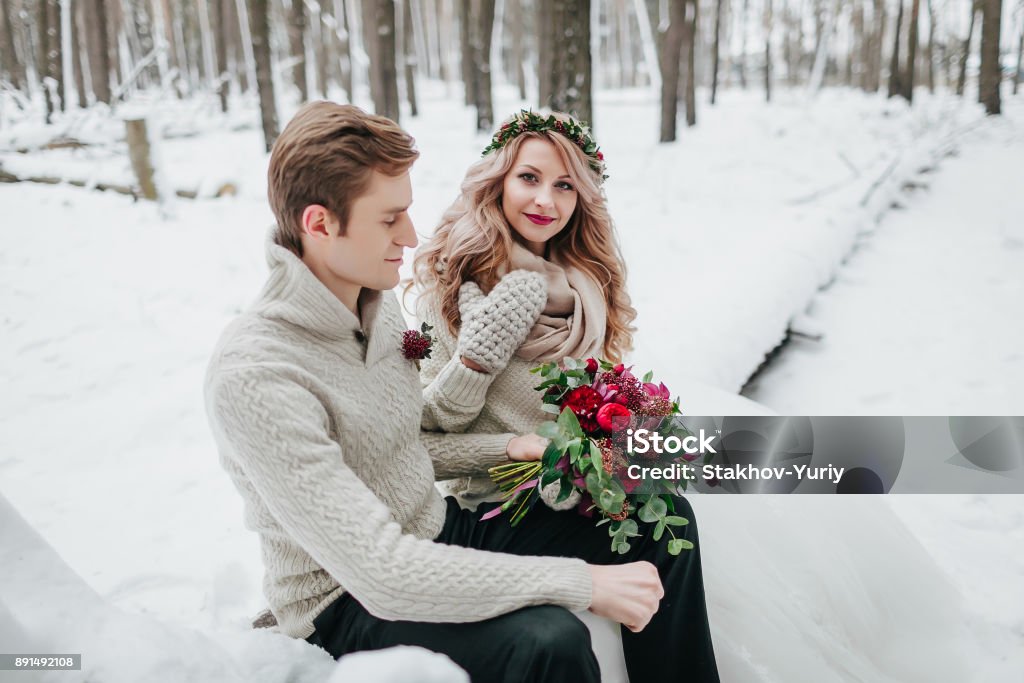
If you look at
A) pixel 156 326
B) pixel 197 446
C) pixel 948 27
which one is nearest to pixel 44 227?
pixel 156 326

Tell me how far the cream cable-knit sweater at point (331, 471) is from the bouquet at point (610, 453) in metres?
0.27

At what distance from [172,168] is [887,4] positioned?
62.8 feet

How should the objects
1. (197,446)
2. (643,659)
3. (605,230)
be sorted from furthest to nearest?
(197,446)
(605,230)
(643,659)

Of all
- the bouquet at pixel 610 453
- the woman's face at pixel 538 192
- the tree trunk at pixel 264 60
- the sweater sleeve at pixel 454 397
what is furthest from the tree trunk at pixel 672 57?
the bouquet at pixel 610 453

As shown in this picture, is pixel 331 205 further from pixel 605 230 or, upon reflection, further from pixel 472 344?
pixel 605 230

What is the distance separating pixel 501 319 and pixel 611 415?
0.54 meters

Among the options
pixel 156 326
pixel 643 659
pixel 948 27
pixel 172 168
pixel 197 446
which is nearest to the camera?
pixel 643 659

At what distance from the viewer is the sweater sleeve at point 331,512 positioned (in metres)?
1.18

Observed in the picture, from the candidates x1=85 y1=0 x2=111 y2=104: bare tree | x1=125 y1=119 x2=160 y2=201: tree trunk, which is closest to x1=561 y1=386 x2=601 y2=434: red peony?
x1=125 y1=119 x2=160 y2=201: tree trunk

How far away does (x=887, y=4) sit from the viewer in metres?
18.0

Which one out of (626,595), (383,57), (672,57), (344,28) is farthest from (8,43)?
(344,28)

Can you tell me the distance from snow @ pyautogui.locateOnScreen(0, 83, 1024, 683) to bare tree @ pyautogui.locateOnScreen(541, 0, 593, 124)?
1.53 metres

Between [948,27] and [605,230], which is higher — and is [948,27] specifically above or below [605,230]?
above

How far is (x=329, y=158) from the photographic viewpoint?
1.26m
